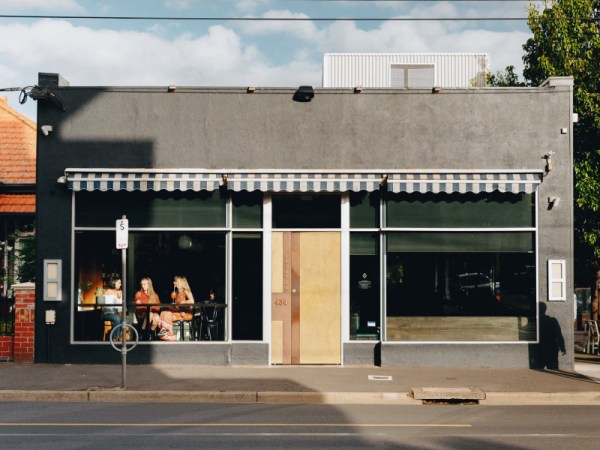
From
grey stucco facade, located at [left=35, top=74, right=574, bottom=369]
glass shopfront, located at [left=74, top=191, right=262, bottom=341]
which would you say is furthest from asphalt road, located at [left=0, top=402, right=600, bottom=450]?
grey stucco facade, located at [left=35, top=74, right=574, bottom=369]

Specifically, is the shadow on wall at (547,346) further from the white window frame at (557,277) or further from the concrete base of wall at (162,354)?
the concrete base of wall at (162,354)

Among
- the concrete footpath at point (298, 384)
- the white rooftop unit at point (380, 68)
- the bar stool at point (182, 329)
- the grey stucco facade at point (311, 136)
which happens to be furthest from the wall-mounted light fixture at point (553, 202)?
the white rooftop unit at point (380, 68)

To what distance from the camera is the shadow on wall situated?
1515 centimetres

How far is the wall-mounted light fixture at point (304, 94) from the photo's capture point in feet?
49.8

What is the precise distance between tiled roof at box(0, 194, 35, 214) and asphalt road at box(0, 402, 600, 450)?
264 inches

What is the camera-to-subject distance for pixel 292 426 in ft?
32.7

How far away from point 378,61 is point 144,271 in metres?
15.6

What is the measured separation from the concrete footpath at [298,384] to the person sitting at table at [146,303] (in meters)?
0.99

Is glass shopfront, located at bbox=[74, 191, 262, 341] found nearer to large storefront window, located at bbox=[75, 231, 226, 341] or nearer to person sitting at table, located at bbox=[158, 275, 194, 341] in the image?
large storefront window, located at bbox=[75, 231, 226, 341]

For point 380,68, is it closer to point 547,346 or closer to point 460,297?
point 460,297

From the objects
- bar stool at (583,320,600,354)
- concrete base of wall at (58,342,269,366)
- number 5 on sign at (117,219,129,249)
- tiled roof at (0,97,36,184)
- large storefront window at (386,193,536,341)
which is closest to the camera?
number 5 on sign at (117,219,129,249)

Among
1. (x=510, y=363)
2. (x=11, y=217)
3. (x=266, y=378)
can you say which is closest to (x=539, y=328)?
(x=510, y=363)

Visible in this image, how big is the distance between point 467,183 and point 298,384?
5.39m

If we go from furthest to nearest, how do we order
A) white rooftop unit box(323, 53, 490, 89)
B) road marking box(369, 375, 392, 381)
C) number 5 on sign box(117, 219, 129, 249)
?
white rooftop unit box(323, 53, 490, 89), road marking box(369, 375, 392, 381), number 5 on sign box(117, 219, 129, 249)
